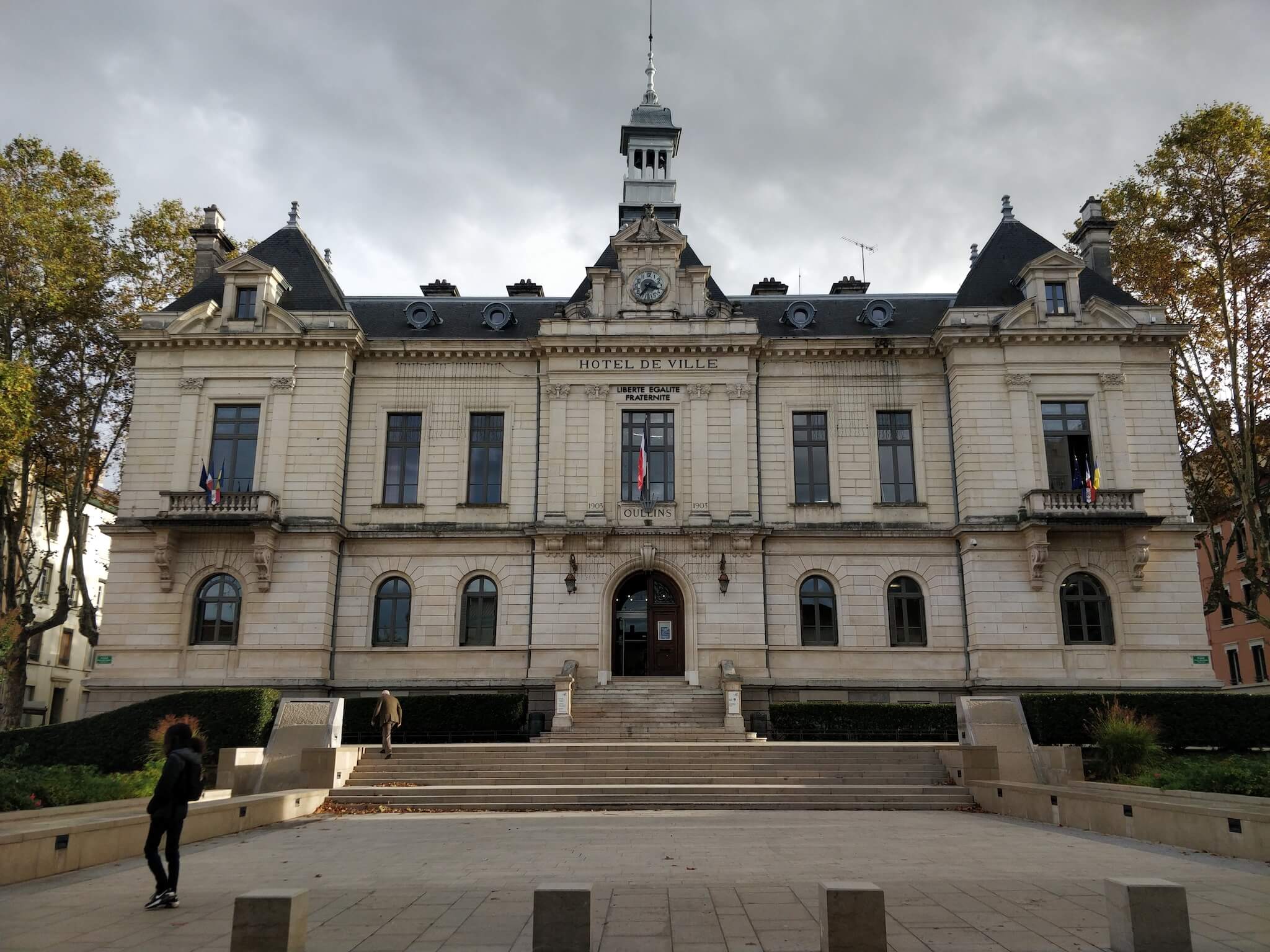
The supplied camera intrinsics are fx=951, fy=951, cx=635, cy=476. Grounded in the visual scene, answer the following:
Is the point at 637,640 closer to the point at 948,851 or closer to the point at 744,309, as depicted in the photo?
the point at 744,309

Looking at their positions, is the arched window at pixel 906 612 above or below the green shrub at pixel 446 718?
above

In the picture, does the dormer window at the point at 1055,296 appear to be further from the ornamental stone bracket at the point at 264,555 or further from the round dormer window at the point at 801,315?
the ornamental stone bracket at the point at 264,555

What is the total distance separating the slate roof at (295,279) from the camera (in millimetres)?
31641

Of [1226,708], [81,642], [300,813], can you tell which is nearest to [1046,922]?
[300,813]

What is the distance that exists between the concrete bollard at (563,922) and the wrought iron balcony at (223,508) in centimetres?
2328

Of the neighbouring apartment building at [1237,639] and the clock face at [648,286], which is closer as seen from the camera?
the clock face at [648,286]

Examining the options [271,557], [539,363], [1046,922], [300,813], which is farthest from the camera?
[539,363]

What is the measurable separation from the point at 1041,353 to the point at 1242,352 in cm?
874

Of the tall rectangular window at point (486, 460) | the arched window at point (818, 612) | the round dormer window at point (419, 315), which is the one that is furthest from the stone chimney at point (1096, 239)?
the round dormer window at point (419, 315)

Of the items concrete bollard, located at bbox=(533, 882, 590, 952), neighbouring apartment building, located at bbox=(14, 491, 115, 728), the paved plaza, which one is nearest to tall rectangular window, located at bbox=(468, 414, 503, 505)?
the paved plaza

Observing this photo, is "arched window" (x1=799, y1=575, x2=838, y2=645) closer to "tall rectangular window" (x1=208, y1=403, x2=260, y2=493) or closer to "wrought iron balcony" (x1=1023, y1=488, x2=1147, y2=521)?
"wrought iron balcony" (x1=1023, y1=488, x2=1147, y2=521)

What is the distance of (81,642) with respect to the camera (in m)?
51.2

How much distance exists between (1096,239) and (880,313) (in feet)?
26.9

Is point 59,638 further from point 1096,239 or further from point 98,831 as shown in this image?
point 1096,239
